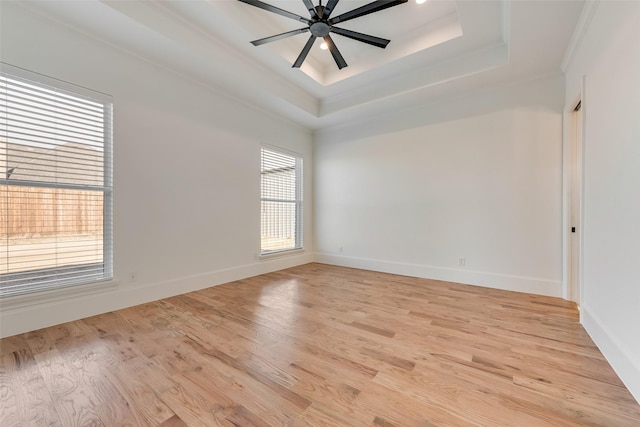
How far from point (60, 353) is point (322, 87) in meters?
4.45

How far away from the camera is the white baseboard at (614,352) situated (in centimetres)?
145

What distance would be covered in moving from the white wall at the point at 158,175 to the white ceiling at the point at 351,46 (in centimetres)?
24

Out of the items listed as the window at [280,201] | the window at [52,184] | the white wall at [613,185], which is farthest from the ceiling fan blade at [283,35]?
the white wall at [613,185]

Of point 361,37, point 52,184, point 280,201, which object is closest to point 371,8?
point 361,37

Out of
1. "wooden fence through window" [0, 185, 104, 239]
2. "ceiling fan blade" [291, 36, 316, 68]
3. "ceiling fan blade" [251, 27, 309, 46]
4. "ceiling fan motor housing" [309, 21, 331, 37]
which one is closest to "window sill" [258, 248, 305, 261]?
"wooden fence through window" [0, 185, 104, 239]

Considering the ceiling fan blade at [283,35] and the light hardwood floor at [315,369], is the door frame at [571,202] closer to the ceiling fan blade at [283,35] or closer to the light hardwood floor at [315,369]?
the light hardwood floor at [315,369]

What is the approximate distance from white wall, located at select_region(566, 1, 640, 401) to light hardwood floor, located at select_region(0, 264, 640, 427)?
0.23m

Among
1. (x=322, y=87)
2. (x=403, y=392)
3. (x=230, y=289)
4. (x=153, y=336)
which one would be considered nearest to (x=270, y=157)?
(x=322, y=87)

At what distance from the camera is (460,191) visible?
12.7 ft

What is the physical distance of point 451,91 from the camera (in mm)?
3764

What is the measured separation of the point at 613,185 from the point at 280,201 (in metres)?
4.25

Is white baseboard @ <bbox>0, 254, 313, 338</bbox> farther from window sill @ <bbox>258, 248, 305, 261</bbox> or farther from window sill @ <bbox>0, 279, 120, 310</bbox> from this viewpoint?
window sill @ <bbox>258, 248, 305, 261</bbox>

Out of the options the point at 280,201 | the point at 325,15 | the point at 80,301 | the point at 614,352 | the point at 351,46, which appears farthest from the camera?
the point at 280,201

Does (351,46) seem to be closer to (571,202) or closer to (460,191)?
(460,191)
